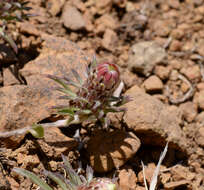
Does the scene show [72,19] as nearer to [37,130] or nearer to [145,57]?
[145,57]

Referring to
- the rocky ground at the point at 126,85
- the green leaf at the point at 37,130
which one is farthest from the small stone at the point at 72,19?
the green leaf at the point at 37,130

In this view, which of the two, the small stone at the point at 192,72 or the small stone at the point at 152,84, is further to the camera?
the small stone at the point at 192,72

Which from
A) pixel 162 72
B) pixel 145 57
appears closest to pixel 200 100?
pixel 162 72

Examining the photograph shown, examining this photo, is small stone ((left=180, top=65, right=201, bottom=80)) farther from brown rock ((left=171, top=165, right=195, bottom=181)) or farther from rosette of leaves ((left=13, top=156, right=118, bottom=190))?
rosette of leaves ((left=13, top=156, right=118, bottom=190))

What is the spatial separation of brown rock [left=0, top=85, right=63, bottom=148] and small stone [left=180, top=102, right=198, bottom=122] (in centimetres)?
212

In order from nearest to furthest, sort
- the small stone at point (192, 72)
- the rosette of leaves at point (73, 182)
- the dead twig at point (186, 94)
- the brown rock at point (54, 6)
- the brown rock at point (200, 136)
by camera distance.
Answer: the rosette of leaves at point (73, 182)
the brown rock at point (200, 136)
the dead twig at point (186, 94)
the small stone at point (192, 72)
the brown rock at point (54, 6)

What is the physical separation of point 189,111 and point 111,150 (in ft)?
5.47

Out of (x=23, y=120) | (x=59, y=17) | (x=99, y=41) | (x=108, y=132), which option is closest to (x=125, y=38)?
(x=99, y=41)

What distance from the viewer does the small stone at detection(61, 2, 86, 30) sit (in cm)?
498

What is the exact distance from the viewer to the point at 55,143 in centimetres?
342

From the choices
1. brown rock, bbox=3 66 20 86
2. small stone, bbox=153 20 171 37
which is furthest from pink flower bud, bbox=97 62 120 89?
small stone, bbox=153 20 171 37

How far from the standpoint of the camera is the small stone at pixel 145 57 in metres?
4.86

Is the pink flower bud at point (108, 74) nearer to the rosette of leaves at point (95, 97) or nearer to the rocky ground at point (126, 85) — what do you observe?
the rosette of leaves at point (95, 97)

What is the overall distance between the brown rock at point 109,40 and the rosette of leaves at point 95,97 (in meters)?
1.75
